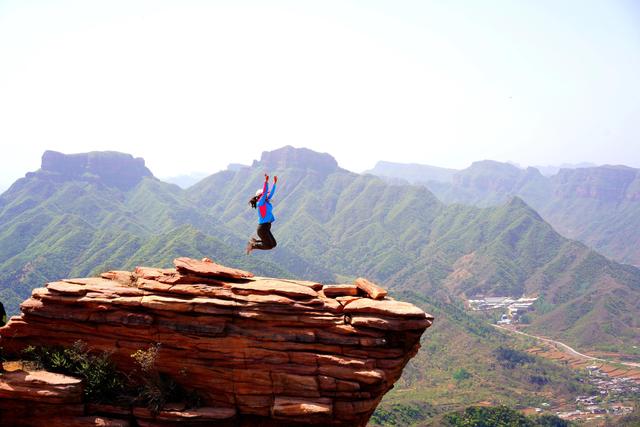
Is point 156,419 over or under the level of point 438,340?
over

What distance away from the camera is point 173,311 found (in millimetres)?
20875

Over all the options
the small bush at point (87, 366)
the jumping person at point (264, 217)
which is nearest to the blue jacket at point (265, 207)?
the jumping person at point (264, 217)

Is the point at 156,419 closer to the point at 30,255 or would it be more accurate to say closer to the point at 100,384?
→ the point at 100,384

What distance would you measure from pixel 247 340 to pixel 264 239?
18.5ft

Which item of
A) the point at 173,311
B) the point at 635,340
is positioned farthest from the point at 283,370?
the point at 635,340

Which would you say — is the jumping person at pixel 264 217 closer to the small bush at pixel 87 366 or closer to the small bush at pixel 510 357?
the small bush at pixel 87 366

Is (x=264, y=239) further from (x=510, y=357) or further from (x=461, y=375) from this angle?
(x=510, y=357)

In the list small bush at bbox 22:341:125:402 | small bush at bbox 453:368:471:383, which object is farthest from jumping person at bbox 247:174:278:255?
small bush at bbox 453:368:471:383

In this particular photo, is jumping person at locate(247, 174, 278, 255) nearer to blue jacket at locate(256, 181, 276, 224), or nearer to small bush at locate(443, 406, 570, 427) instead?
blue jacket at locate(256, 181, 276, 224)

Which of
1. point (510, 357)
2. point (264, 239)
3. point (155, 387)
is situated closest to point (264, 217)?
point (264, 239)

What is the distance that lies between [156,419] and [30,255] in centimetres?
16906


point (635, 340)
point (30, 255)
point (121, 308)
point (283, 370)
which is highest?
point (121, 308)

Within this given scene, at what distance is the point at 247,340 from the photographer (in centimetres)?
2050

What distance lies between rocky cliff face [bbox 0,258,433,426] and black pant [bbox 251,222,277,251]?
3.10m
